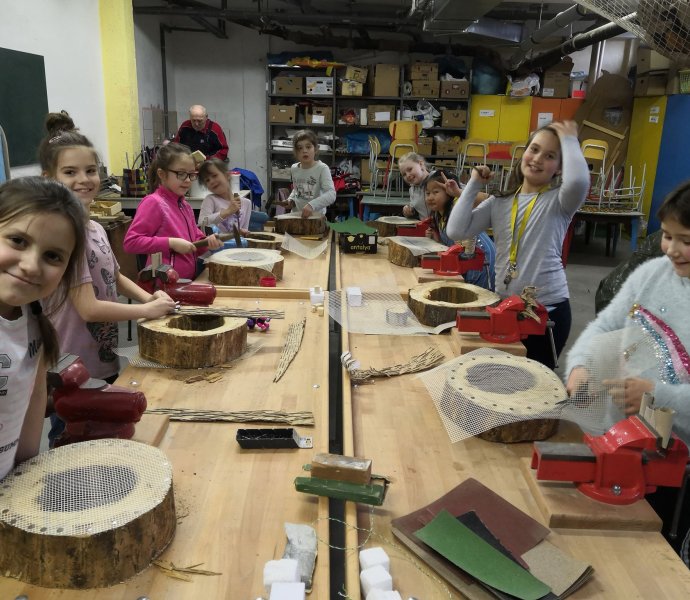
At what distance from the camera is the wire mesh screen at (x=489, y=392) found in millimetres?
1475

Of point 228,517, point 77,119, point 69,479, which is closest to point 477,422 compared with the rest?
point 228,517

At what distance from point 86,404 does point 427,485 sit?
78 centimetres

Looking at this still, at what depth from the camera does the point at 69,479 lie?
108cm

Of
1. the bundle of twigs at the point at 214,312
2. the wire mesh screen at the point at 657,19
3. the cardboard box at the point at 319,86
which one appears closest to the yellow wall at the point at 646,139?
the cardboard box at the point at 319,86

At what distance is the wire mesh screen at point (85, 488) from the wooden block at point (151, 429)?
0.67ft

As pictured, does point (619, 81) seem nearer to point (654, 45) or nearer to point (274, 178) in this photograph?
point (274, 178)

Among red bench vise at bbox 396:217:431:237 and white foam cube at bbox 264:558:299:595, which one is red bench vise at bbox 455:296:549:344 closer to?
white foam cube at bbox 264:558:299:595

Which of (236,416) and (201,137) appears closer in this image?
(236,416)

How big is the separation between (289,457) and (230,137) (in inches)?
334

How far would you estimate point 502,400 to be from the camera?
151cm

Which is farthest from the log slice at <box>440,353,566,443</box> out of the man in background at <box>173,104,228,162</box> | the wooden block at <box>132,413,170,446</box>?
the man in background at <box>173,104,228,162</box>

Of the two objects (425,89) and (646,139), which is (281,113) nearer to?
(425,89)

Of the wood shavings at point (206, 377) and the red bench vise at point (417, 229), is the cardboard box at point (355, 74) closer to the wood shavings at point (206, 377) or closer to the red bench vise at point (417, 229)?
the red bench vise at point (417, 229)

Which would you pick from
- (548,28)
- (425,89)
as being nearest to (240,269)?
(548,28)
